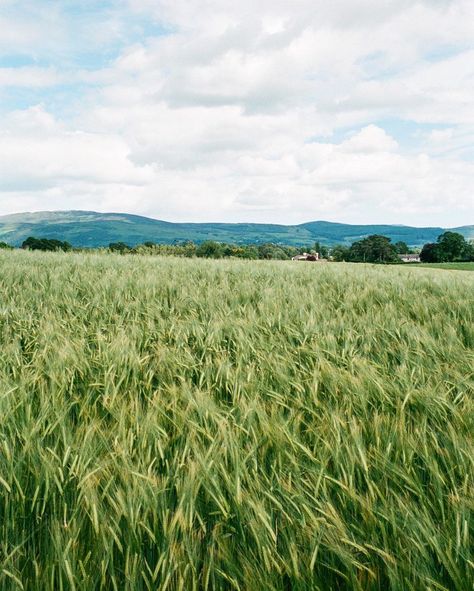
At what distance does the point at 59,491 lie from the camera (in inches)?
56.7

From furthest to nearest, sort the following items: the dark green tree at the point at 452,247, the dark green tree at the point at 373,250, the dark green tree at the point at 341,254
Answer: the dark green tree at the point at 341,254
the dark green tree at the point at 373,250
the dark green tree at the point at 452,247

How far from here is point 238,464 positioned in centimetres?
143

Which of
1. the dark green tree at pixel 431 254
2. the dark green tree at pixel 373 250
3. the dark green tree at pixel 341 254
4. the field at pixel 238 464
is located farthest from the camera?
the dark green tree at pixel 341 254

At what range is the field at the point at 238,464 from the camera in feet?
3.63

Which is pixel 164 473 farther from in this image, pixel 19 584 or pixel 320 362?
pixel 320 362

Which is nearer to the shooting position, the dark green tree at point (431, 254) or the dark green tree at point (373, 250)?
the dark green tree at point (431, 254)

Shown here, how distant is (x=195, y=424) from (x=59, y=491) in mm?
540

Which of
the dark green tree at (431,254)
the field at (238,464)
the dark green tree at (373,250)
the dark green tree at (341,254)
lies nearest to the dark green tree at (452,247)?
the dark green tree at (431,254)

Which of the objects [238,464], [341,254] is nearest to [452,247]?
[341,254]

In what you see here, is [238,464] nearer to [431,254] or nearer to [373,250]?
[431,254]

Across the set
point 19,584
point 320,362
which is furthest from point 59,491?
point 320,362

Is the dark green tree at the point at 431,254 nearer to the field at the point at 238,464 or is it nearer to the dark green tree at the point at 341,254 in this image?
the dark green tree at the point at 341,254

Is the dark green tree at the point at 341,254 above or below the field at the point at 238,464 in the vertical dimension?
below

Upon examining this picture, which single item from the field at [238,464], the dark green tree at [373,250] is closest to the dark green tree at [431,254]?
the dark green tree at [373,250]
